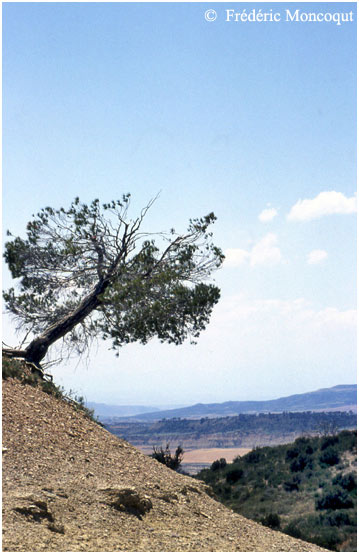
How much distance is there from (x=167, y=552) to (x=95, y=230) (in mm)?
11376

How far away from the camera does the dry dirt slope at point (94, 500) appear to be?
7.97 metres

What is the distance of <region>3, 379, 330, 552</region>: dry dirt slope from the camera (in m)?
7.97

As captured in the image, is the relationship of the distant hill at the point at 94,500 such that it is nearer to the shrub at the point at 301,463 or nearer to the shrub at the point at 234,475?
the shrub at the point at 301,463

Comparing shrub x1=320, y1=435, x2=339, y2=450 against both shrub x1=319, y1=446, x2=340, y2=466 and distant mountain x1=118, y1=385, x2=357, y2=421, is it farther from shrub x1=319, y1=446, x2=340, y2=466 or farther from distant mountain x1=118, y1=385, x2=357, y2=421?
distant mountain x1=118, y1=385, x2=357, y2=421

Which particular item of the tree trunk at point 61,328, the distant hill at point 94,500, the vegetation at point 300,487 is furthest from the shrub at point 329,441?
the distant hill at point 94,500

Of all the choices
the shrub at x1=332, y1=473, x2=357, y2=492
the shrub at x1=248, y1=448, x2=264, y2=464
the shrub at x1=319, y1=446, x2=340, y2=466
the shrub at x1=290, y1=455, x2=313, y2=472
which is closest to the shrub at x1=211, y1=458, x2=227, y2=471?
the shrub at x1=248, y1=448, x2=264, y2=464

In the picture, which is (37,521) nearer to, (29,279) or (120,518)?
(120,518)

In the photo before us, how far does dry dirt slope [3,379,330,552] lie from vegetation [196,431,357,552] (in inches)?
572

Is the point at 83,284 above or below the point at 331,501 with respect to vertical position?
above

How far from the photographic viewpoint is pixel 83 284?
18750 millimetres

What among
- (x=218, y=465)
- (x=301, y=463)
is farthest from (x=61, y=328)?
(x=218, y=465)

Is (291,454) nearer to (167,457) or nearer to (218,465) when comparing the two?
(218,465)

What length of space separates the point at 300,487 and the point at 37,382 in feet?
82.1

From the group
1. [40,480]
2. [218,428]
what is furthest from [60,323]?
[218,428]
